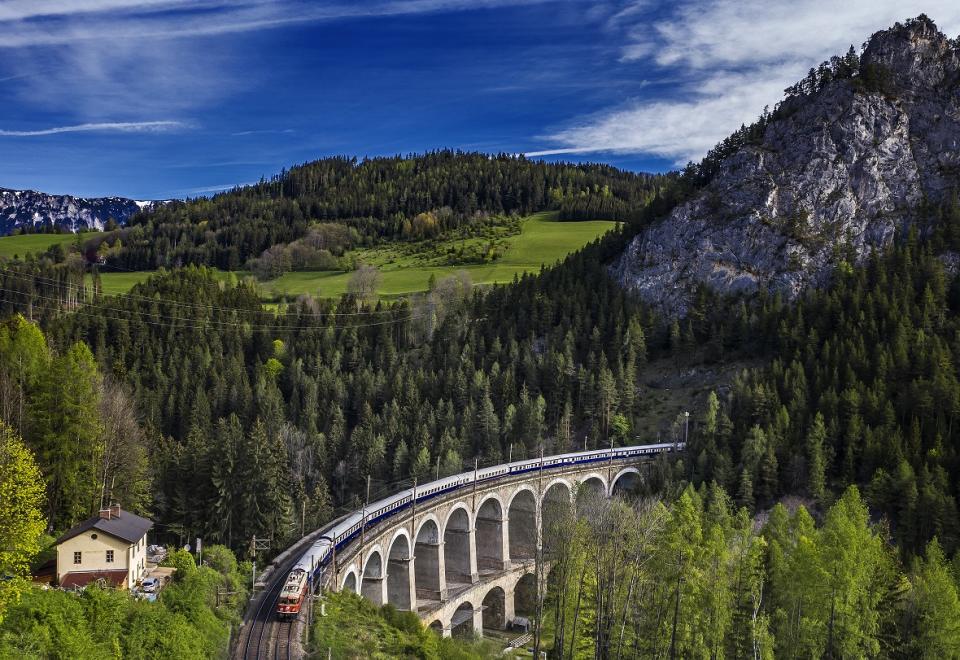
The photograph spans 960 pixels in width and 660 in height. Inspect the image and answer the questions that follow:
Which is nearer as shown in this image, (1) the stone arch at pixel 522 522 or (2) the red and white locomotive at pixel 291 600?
(2) the red and white locomotive at pixel 291 600

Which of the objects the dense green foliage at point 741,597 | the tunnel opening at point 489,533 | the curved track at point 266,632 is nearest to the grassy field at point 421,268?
the tunnel opening at point 489,533

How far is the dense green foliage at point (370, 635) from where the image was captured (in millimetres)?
35750

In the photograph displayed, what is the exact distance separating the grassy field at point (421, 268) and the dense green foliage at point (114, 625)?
119m

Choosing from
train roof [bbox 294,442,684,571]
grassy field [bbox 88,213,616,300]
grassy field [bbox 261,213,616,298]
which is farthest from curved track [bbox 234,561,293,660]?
grassy field [bbox 88,213,616,300]

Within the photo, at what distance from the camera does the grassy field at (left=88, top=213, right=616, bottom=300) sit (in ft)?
522

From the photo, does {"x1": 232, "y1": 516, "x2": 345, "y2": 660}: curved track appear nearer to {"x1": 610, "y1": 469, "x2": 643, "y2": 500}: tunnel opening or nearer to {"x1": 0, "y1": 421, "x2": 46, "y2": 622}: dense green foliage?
{"x1": 0, "y1": 421, "x2": 46, "y2": 622}: dense green foliage

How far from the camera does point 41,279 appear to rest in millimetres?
139500

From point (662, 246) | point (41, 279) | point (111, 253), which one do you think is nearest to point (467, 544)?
point (662, 246)

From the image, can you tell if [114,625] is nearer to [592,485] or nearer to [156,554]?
[156,554]

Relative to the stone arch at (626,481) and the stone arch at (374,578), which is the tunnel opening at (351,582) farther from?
the stone arch at (626,481)

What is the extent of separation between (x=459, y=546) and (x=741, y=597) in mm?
29165

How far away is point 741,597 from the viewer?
149 feet

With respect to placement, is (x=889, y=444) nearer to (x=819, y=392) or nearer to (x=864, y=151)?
(x=819, y=392)

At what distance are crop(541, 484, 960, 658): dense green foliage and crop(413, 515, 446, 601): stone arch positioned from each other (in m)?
17.8
